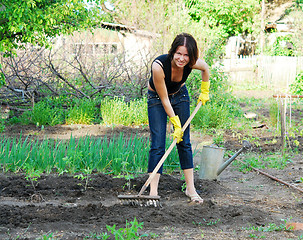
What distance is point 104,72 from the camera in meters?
8.73

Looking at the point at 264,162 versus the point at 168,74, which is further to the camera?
the point at 264,162

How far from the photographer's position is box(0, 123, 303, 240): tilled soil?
2.59m

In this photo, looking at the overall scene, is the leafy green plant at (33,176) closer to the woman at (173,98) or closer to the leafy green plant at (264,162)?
the woman at (173,98)

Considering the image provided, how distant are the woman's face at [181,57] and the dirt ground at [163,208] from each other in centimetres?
116

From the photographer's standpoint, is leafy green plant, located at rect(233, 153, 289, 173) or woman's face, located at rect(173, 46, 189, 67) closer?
woman's face, located at rect(173, 46, 189, 67)

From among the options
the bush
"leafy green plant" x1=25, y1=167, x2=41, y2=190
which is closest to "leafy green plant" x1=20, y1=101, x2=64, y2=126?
the bush

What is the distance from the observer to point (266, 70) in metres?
16.5

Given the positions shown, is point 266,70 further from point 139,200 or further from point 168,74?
point 139,200

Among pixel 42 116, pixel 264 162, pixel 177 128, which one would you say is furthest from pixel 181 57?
pixel 42 116

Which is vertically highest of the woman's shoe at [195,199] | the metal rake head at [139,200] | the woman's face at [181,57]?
the woman's face at [181,57]

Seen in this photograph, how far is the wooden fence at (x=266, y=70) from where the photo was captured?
1559cm

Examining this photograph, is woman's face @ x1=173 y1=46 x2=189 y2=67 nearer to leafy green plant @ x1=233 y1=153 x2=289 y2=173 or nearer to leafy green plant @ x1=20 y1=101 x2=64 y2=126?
leafy green plant @ x1=233 y1=153 x2=289 y2=173

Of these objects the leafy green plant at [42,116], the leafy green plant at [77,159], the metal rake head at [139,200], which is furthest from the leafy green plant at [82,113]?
the metal rake head at [139,200]

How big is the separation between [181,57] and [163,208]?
Result: 1205 millimetres
